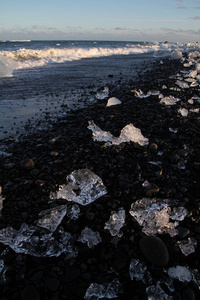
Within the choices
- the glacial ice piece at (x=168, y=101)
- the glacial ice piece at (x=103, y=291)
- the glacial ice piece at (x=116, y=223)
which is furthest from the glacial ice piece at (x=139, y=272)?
the glacial ice piece at (x=168, y=101)

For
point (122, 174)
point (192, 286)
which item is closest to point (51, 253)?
point (192, 286)

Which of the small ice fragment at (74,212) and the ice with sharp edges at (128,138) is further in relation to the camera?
the ice with sharp edges at (128,138)

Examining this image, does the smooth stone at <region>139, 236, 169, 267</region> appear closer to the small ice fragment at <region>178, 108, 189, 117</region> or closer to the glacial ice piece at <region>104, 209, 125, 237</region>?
the glacial ice piece at <region>104, 209, 125, 237</region>

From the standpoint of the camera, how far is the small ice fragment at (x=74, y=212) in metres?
2.14

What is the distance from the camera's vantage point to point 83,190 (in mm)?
2393

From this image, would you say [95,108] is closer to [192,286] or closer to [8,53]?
[192,286]

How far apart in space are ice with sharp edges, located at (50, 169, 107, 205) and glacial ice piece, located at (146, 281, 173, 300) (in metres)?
1.02

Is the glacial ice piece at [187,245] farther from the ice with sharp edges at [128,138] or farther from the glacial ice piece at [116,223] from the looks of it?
the ice with sharp edges at [128,138]

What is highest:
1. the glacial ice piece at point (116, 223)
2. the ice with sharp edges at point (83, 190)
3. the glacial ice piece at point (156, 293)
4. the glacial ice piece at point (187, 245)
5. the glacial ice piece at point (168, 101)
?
the glacial ice piece at point (168, 101)

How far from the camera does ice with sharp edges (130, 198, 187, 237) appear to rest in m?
1.99

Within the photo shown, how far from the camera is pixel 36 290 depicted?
1498mm

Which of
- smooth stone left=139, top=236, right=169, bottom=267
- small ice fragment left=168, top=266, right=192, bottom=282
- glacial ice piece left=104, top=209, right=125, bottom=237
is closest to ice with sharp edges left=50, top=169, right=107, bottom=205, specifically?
glacial ice piece left=104, top=209, right=125, bottom=237

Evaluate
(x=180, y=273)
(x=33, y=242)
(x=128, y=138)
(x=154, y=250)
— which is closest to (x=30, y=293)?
(x=33, y=242)

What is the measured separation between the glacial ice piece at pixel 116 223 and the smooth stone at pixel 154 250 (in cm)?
25
